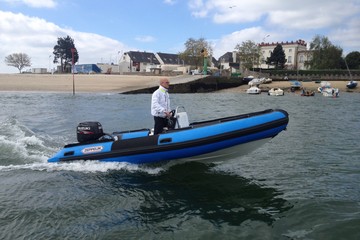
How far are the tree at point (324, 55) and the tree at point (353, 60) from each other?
61.6 inches

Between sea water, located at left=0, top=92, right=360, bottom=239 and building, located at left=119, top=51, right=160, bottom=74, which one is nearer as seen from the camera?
sea water, located at left=0, top=92, right=360, bottom=239

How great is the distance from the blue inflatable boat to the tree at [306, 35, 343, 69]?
69654mm

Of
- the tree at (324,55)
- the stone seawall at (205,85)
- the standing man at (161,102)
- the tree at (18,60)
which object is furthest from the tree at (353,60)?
the tree at (18,60)

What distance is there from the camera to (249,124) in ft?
22.9

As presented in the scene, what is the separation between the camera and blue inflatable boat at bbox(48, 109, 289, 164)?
23.1ft

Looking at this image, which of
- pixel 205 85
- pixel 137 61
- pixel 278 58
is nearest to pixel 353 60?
pixel 278 58

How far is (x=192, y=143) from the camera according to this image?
23.4 ft

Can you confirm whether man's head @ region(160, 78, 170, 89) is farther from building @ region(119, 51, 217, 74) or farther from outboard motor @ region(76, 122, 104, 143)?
building @ region(119, 51, 217, 74)

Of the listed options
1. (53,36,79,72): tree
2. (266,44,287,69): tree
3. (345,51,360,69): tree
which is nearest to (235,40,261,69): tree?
(266,44,287,69): tree

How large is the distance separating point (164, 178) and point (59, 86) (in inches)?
1665

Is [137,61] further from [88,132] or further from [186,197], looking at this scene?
[186,197]

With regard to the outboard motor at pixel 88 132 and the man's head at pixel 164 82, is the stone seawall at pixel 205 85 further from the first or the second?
the man's head at pixel 164 82

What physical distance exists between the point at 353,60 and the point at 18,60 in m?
88.6

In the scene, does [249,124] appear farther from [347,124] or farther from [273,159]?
[347,124]
